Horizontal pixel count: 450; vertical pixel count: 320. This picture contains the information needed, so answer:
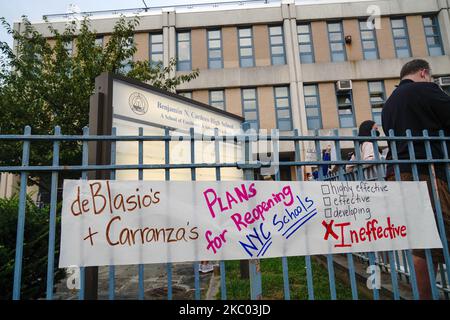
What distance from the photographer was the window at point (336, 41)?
18562 millimetres

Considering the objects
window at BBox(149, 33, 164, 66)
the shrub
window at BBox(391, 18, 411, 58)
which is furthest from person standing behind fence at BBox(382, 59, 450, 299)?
window at BBox(391, 18, 411, 58)

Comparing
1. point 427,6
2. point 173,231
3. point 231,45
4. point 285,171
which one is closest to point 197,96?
point 231,45

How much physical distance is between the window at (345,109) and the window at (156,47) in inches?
445

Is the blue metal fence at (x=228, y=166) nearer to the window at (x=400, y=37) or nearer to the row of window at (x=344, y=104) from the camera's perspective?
the row of window at (x=344, y=104)

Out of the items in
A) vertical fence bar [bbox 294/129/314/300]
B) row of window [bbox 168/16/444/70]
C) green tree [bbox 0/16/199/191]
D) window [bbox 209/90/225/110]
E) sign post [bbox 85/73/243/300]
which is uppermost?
row of window [bbox 168/16/444/70]

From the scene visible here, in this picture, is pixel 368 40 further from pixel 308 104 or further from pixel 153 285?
pixel 153 285

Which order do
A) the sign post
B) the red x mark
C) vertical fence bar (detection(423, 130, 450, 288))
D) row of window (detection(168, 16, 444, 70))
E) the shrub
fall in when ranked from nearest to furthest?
the red x mark < vertical fence bar (detection(423, 130, 450, 288)) < the sign post < the shrub < row of window (detection(168, 16, 444, 70))

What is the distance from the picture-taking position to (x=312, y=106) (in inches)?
710

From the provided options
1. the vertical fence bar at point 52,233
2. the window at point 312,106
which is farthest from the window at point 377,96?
the vertical fence bar at point 52,233

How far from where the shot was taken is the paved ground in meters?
3.74

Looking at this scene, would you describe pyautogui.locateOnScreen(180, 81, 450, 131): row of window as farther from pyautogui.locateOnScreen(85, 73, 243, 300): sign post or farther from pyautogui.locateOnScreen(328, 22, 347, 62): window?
pyautogui.locateOnScreen(85, 73, 243, 300): sign post

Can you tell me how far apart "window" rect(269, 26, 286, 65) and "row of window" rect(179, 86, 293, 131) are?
75.3 inches
